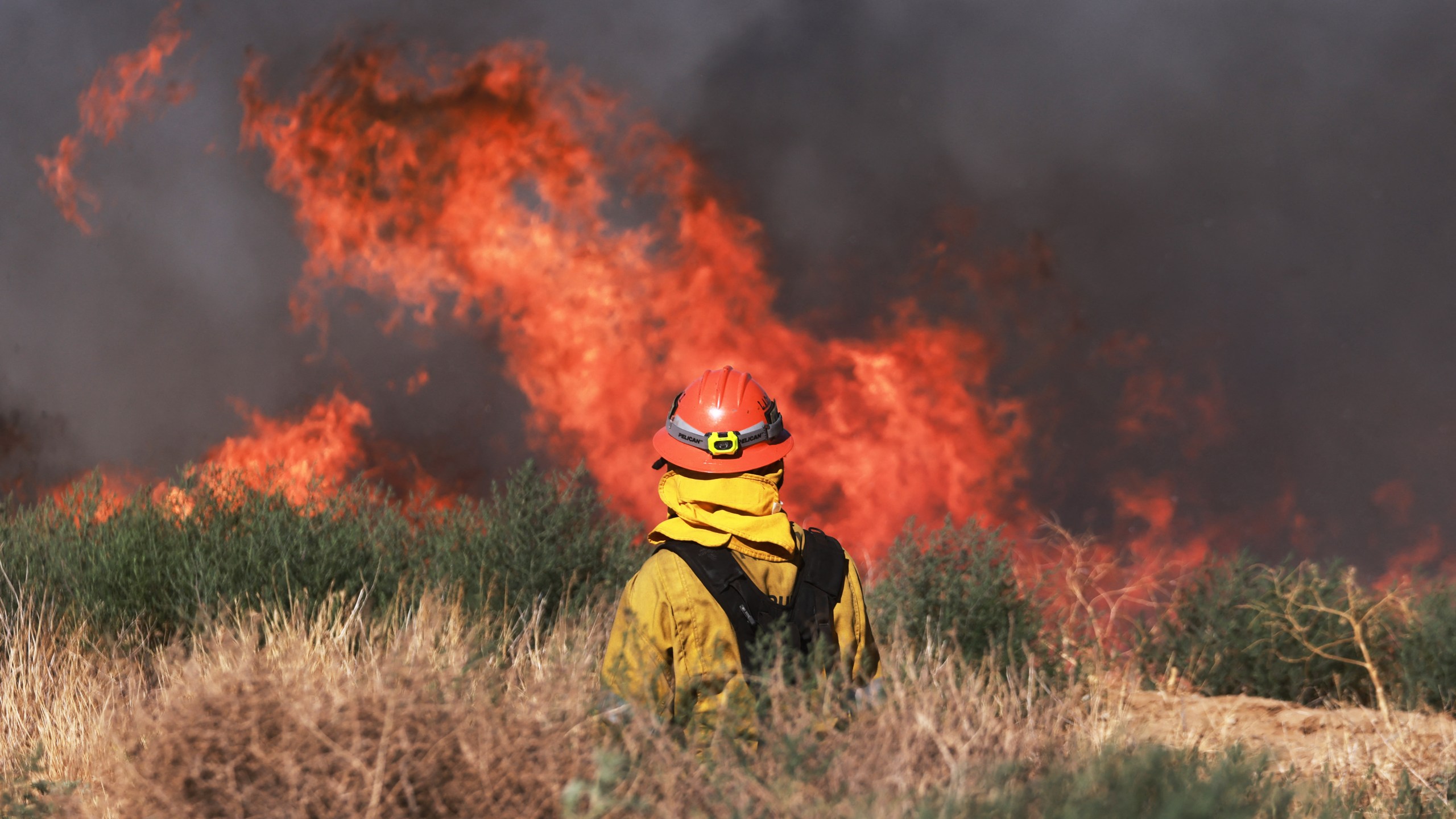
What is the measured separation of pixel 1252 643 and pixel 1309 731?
1.32m

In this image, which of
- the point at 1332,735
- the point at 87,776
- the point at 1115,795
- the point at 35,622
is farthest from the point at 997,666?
the point at 35,622

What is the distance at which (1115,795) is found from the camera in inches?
123

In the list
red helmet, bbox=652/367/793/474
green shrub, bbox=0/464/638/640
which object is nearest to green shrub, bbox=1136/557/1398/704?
green shrub, bbox=0/464/638/640

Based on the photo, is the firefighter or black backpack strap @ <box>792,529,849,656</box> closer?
A: the firefighter

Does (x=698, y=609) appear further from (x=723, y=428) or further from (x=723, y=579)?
(x=723, y=428)

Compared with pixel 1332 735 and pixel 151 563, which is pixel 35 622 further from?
pixel 1332 735

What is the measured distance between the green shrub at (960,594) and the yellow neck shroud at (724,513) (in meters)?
5.01

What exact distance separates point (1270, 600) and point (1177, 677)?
1.19m

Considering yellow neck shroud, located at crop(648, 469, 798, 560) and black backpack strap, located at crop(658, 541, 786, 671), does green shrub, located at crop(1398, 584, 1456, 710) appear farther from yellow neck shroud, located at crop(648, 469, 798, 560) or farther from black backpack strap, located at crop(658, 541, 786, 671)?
black backpack strap, located at crop(658, 541, 786, 671)

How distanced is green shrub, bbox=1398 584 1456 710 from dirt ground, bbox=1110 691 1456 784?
42cm

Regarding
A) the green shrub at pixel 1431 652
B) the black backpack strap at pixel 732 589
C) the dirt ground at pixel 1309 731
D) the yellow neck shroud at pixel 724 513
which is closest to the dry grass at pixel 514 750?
the black backpack strap at pixel 732 589

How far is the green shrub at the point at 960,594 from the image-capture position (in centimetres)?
919

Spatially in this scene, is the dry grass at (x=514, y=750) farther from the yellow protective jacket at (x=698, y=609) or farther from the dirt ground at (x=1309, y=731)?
the dirt ground at (x=1309, y=731)

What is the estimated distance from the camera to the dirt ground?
21.8 ft
